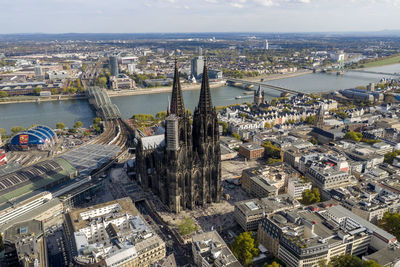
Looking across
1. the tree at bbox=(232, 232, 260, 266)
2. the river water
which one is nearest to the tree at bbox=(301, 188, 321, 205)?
the tree at bbox=(232, 232, 260, 266)

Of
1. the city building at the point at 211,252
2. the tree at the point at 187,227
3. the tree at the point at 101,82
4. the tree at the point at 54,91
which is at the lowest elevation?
the tree at the point at 187,227

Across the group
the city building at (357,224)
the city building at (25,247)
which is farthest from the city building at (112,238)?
the city building at (357,224)

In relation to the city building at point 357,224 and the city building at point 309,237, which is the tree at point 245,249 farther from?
the city building at point 357,224

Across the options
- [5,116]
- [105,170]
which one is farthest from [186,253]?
[5,116]

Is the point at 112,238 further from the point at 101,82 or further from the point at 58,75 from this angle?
the point at 58,75

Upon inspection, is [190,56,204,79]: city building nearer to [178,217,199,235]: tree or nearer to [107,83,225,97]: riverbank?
[107,83,225,97]: riverbank

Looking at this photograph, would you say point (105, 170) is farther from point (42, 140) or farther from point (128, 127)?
point (128, 127)
